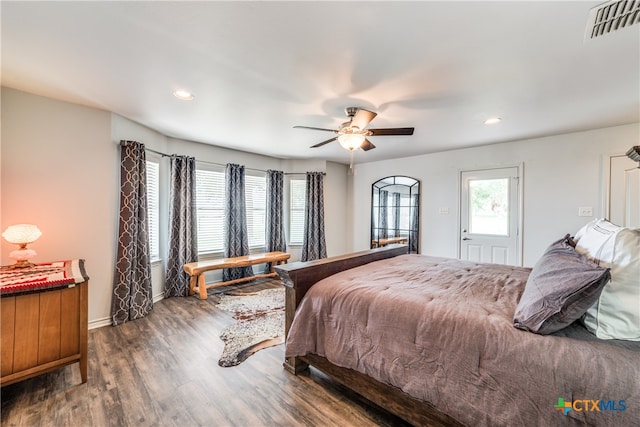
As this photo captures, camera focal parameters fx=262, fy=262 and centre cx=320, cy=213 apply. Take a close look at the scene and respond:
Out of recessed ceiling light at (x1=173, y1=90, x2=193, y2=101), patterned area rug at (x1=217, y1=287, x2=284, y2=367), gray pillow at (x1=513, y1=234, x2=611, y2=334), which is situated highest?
recessed ceiling light at (x1=173, y1=90, x2=193, y2=101)

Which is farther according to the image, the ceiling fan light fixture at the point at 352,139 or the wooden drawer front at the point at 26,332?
the ceiling fan light fixture at the point at 352,139

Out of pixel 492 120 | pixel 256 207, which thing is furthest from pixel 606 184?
pixel 256 207

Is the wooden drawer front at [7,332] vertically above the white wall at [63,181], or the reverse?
the white wall at [63,181]

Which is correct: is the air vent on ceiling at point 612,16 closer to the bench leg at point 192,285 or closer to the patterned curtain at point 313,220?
the patterned curtain at point 313,220

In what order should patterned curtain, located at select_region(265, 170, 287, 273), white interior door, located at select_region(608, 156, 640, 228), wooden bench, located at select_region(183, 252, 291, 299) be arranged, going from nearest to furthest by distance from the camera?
1. white interior door, located at select_region(608, 156, 640, 228)
2. wooden bench, located at select_region(183, 252, 291, 299)
3. patterned curtain, located at select_region(265, 170, 287, 273)

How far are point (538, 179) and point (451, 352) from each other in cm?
384

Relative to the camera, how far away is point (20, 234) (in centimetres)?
226

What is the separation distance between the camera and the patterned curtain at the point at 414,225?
5.23 meters

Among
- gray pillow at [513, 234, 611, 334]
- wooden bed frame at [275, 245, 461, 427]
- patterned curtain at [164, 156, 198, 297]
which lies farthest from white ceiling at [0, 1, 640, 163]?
wooden bed frame at [275, 245, 461, 427]

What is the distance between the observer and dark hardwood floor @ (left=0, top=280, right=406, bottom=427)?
5.63 feet

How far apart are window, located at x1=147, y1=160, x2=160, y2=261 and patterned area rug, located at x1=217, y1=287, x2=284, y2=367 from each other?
125 cm

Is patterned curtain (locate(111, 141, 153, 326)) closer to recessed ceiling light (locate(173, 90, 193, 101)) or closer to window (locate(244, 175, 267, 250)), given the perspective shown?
recessed ceiling light (locate(173, 90, 193, 101))

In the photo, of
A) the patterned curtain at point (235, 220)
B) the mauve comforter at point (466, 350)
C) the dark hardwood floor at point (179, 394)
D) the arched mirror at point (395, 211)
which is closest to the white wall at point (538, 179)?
the arched mirror at point (395, 211)

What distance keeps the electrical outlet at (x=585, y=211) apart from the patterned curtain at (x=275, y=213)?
4.81 meters
